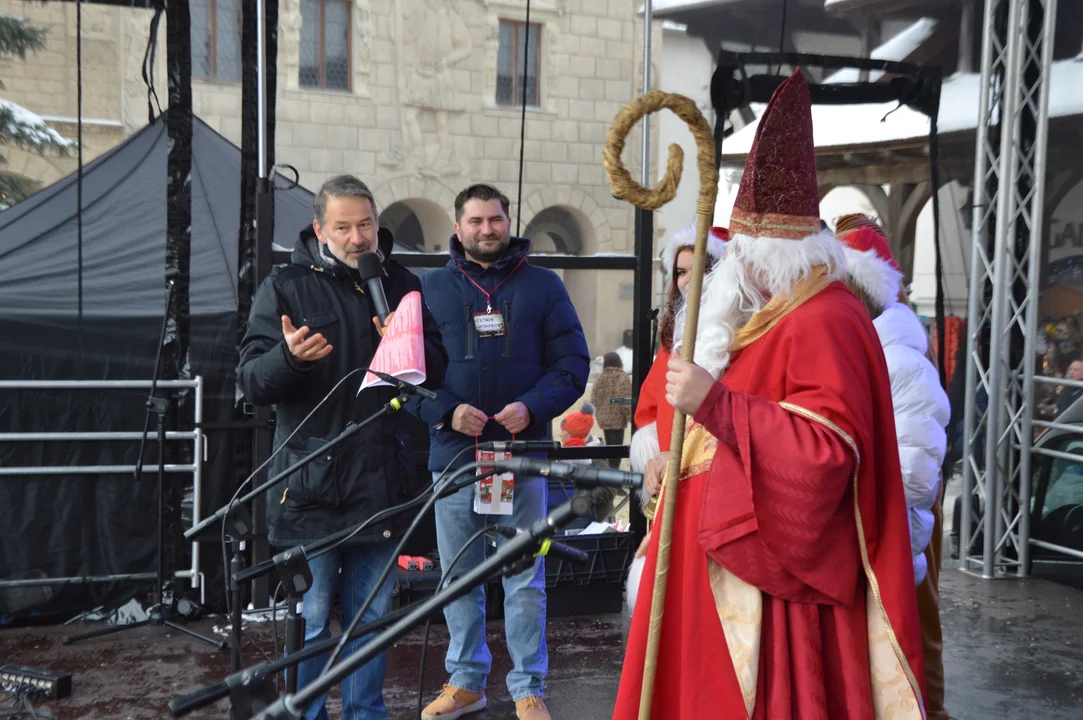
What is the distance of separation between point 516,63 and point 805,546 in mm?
4111

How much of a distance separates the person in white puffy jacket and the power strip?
3.01m

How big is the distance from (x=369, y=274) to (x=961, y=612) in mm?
3960

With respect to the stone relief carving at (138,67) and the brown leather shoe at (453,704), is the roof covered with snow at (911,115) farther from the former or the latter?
the brown leather shoe at (453,704)

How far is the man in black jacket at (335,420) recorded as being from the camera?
2998 millimetres

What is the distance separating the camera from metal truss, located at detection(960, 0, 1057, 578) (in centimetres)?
568

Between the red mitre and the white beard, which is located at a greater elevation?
the red mitre

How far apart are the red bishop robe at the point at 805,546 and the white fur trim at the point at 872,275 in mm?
560

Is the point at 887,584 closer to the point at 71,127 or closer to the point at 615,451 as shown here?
the point at 615,451

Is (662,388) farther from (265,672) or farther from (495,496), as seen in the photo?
(265,672)

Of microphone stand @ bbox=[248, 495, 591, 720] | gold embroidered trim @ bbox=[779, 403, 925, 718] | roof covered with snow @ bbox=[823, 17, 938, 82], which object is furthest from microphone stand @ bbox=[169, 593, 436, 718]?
roof covered with snow @ bbox=[823, 17, 938, 82]

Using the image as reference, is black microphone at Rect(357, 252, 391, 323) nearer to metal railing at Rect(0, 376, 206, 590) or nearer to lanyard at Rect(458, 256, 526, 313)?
lanyard at Rect(458, 256, 526, 313)

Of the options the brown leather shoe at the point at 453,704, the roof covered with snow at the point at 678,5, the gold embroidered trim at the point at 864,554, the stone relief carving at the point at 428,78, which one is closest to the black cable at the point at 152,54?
the stone relief carving at the point at 428,78

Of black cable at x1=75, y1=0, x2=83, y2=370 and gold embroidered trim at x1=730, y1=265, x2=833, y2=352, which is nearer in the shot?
gold embroidered trim at x1=730, y1=265, x2=833, y2=352

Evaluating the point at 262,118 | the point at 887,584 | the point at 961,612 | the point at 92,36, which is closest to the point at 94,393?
the point at 262,118
